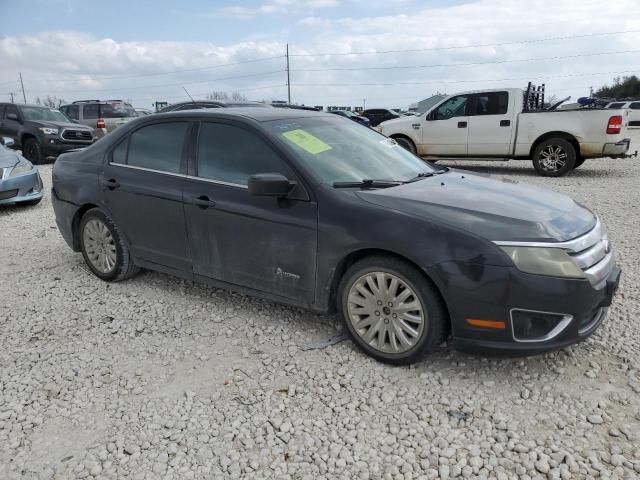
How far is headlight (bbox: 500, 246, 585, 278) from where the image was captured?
2619 millimetres

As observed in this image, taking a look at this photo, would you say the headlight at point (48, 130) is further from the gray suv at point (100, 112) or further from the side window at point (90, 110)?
the side window at point (90, 110)

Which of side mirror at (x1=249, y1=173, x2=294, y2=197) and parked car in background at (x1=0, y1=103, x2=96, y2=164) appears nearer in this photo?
side mirror at (x1=249, y1=173, x2=294, y2=197)

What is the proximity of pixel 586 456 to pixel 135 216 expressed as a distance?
11.5 feet

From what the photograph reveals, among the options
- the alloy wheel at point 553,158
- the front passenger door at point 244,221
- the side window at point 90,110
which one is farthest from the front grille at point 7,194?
the side window at point 90,110

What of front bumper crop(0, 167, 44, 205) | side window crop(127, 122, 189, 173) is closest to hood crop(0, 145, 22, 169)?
front bumper crop(0, 167, 44, 205)

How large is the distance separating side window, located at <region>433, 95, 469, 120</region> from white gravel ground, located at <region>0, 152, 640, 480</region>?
25.2 ft

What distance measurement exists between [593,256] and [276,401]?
2.00 meters

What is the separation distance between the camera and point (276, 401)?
2789 mm

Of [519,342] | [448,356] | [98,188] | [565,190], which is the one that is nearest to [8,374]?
[98,188]

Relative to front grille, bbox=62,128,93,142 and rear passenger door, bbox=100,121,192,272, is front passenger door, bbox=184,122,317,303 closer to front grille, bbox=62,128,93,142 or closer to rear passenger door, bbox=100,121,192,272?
rear passenger door, bbox=100,121,192,272

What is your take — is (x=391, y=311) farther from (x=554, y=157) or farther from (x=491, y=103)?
(x=491, y=103)

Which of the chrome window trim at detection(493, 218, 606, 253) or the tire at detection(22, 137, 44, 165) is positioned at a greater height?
the chrome window trim at detection(493, 218, 606, 253)

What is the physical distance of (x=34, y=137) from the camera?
13516 millimetres

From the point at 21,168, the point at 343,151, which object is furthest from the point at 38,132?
the point at 343,151
